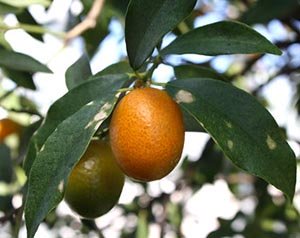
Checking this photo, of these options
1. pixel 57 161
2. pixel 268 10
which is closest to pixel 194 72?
pixel 268 10

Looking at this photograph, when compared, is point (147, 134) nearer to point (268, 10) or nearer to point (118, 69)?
point (118, 69)

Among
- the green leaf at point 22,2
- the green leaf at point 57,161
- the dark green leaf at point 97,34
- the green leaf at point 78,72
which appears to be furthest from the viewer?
the dark green leaf at point 97,34

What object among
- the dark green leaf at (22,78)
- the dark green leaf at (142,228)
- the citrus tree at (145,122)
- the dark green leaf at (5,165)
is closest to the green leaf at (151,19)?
the citrus tree at (145,122)

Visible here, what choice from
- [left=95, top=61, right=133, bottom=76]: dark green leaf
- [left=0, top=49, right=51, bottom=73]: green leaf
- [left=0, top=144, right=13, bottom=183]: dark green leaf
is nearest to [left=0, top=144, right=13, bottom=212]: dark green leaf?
[left=0, top=144, right=13, bottom=183]: dark green leaf

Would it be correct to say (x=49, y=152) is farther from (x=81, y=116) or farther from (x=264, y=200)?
(x=264, y=200)

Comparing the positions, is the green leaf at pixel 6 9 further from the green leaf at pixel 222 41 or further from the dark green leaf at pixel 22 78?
the green leaf at pixel 222 41

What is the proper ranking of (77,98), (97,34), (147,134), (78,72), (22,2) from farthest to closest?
(97,34), (22,2), (78,72), (77,98), (147,134)
